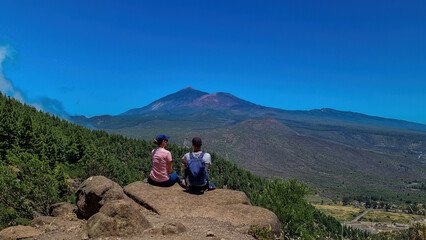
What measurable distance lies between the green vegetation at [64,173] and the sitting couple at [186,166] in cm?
487

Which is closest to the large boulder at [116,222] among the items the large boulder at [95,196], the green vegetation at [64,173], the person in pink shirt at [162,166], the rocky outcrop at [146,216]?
the rocky outcrop at [146,216]

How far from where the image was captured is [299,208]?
102ft

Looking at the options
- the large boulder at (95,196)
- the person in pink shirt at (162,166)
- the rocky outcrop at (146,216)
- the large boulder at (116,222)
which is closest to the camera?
the large boulder at (116,222)

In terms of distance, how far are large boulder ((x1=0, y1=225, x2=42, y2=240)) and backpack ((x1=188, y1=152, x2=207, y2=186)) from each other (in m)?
6.59

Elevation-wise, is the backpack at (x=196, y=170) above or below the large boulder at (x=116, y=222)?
above

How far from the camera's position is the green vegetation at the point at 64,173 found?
15.0 m

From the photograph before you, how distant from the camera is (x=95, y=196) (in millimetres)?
11516

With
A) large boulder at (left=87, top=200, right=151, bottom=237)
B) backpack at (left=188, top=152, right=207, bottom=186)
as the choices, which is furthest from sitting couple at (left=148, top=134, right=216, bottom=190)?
large boulder at (left=87, top=200, right=151, bottom=237)

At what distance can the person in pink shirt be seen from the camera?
43.5ft

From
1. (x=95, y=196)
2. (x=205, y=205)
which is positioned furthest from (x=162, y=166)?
(x=95, y=196)

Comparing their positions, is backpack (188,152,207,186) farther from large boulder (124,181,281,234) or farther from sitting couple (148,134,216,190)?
large boulder (124,181,281,234)

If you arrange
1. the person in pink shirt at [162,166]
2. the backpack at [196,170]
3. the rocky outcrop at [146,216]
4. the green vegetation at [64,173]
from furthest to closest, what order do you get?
the green vegetation at [64,173]
the person in pink shirt at [162,166]
the backpack at [196,170]
the rocky outcrop at [146,216]

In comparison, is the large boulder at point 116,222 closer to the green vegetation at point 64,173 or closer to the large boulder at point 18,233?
the large boulder at point 18,233

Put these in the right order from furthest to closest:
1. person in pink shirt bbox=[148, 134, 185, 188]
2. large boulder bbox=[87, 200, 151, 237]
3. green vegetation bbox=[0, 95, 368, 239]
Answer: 1. green vegetation bbox=[0, 95, 368, 239]
2. person in pink shirt bbox=[148, 134, 185, 188]
3. large boulder bbox=[87, 200, 151, 237]
